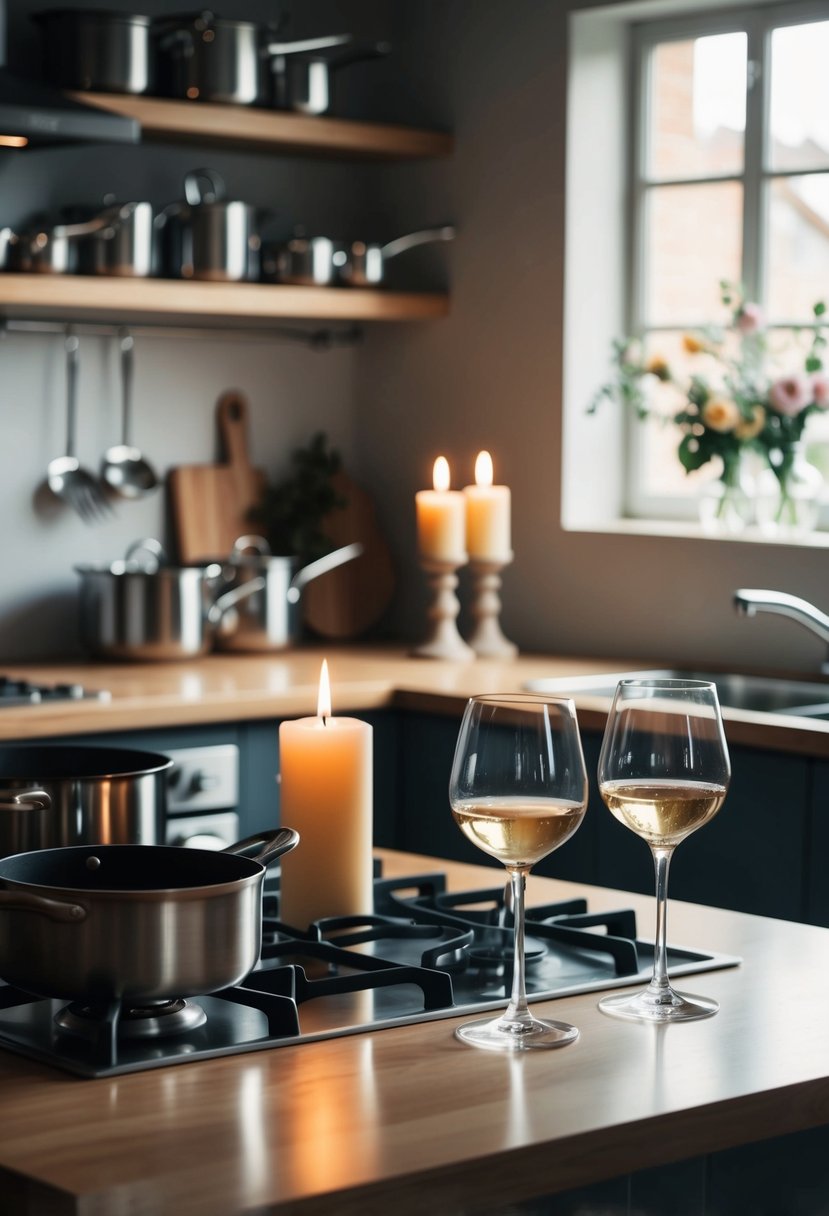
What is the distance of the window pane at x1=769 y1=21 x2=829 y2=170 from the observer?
349 cm

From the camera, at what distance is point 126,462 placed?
149 inches

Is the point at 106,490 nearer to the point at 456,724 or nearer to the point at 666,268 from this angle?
the point at 456,724

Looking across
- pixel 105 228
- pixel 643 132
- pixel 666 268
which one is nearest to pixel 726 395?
pixel 666 268

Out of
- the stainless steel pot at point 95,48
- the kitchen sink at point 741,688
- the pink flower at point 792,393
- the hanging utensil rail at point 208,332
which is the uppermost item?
the stainless steel pot at point 95,48

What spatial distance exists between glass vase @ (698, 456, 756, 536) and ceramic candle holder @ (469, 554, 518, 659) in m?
0.41

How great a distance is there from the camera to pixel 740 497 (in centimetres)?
355

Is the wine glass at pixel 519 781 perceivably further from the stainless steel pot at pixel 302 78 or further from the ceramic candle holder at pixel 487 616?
the stainless steel pot at pixel 302 78

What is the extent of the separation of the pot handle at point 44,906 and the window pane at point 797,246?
108 inches

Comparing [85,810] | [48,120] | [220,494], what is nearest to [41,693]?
[48,120]

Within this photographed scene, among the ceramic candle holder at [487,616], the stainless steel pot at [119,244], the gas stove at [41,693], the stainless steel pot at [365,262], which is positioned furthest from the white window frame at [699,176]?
the gas stove at [41,693]

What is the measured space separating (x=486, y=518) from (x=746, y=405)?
0.55m

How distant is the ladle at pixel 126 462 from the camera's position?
3766 millimetres

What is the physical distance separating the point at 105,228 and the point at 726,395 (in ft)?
3.92

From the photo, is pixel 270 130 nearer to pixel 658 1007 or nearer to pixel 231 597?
pixel 231 597
